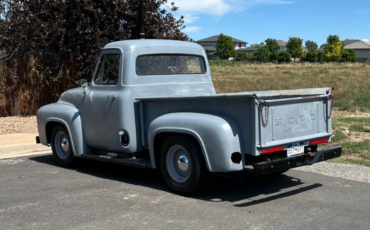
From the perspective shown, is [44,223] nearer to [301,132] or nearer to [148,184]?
[148,184]

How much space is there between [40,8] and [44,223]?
954 centimetres

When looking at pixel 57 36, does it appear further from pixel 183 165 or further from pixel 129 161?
pixel 183 165

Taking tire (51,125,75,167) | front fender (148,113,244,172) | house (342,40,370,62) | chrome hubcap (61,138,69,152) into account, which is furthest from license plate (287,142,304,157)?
house (342,40,370,62)

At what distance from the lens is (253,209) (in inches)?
225

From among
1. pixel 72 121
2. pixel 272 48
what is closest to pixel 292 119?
pixel 72 121

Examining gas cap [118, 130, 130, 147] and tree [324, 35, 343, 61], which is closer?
gas cap [118, 130, 130, 147]

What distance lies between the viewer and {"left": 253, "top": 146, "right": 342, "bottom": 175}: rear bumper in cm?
566

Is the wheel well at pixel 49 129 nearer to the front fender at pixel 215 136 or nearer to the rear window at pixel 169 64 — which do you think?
the rear window at pixel 169 64

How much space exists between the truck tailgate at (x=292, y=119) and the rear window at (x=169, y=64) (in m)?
2.31

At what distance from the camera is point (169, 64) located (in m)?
7.82

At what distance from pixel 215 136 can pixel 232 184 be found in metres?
1.59

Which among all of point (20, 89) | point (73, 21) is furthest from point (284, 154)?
point (20, 89)

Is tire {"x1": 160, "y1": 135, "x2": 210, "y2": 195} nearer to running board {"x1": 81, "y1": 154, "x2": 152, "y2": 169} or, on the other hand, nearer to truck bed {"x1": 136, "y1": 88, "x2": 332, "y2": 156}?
running board {"x1": 81, "y1": 154, "x2": 152, "y2": 169}

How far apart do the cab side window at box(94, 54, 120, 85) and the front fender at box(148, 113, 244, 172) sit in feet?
6.02
